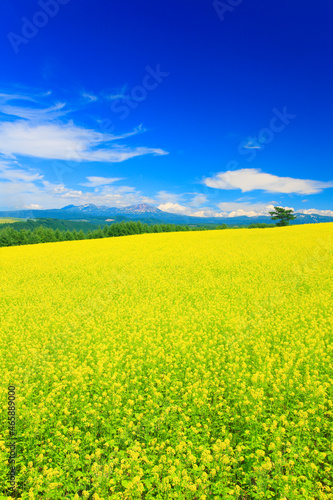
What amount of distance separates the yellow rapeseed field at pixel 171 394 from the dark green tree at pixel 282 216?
67.4 meters

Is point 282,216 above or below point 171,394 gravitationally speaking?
above

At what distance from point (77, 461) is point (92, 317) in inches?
277

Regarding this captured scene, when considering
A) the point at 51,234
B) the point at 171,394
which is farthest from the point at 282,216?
the point at 171,394

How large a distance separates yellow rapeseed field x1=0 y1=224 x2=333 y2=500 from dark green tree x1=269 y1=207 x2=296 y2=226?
67.4m

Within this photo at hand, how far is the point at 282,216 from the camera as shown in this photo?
75688 mm

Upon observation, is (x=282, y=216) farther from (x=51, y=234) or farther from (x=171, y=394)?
(x=171, y=394)

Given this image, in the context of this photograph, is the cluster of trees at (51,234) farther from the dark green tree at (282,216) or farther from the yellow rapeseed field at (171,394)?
the yellow rapeseed field at (171,394)

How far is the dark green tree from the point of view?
74.8 metres

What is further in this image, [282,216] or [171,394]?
[282,216]

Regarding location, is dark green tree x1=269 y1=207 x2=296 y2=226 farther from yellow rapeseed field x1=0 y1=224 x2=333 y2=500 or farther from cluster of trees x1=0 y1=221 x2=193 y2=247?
yellow rapeseed field x1=0 y1=224 x2=333 y2=500

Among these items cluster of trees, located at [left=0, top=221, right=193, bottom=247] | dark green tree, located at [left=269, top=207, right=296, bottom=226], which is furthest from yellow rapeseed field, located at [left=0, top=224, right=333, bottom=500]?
dark green tree, located at [left=269, top=207, right=296, bottom=226]

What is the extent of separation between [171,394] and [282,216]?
79308mm

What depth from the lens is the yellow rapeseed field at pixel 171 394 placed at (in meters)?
4.45

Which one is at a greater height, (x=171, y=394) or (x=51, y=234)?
(x=51, y=234)
